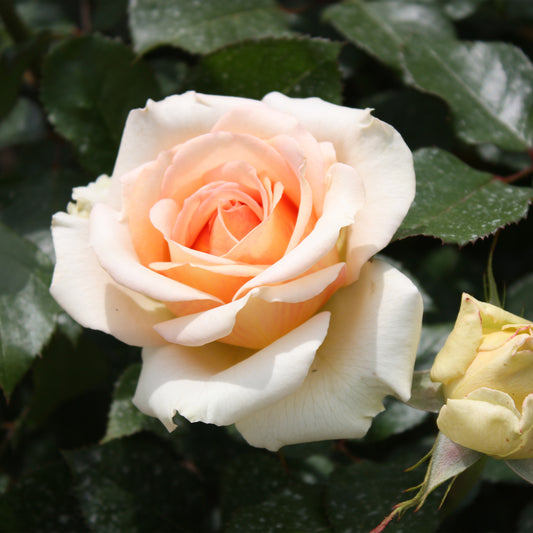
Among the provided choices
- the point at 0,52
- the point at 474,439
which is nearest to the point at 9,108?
the point at 0,52

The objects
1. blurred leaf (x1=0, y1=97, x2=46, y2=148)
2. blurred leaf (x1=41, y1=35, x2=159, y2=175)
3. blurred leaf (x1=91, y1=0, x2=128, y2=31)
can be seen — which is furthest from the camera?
blurred leaf (x1=0, y1=97, x2=46, y2=148)

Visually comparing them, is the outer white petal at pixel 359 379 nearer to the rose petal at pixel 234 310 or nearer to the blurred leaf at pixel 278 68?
the rose petal at pixel 234 310

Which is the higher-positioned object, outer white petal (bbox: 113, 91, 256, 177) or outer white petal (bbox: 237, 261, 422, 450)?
outer white petal (bbox: 113, 91, 256, 177)

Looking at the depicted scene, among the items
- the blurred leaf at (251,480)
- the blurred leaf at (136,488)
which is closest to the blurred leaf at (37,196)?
the blurred leaf at (136,488)

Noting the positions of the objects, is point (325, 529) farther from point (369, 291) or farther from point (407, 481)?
point (369, 291)

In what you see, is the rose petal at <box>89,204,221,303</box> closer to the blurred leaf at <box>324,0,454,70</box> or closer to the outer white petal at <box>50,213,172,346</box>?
the outer white petal at <box>50,213,172,346</box>

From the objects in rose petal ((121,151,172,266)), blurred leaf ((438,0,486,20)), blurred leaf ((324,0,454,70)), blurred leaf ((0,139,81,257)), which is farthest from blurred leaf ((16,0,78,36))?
rose petal ((121,151,172,266))

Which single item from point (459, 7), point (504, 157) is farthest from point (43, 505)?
point (459, 7)
